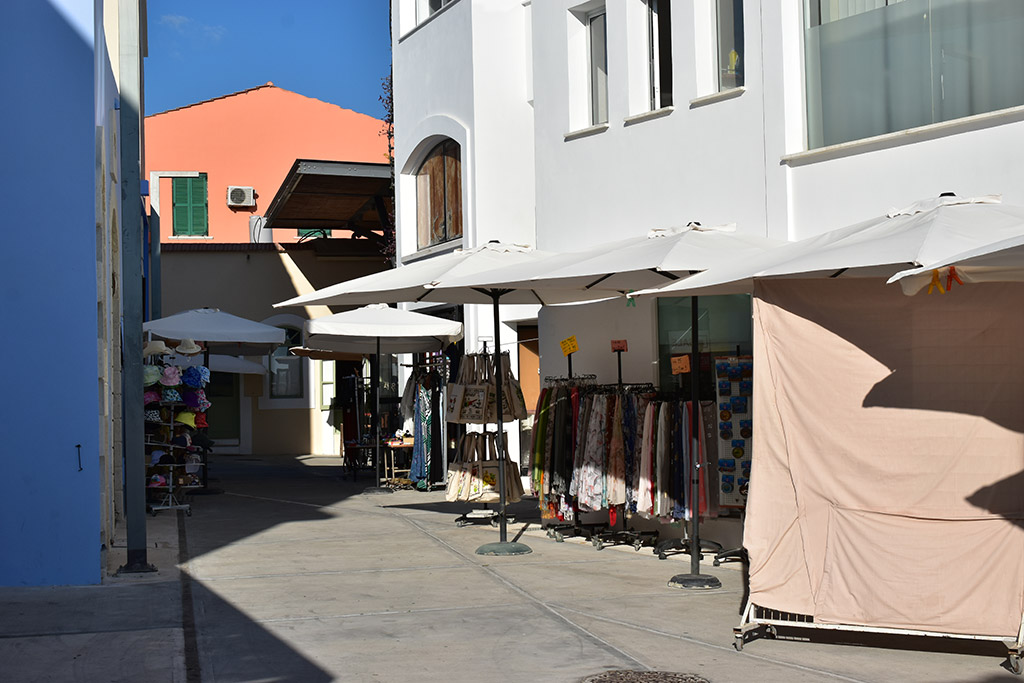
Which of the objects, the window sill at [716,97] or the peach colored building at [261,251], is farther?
the peach colored building at [261,251]

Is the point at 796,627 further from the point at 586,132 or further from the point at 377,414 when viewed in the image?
the point at 377,414

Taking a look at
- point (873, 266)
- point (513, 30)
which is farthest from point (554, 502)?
point (513, 30)

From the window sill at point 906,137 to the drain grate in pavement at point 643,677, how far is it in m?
4.15

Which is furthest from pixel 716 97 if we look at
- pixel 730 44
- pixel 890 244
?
pixel 890 244

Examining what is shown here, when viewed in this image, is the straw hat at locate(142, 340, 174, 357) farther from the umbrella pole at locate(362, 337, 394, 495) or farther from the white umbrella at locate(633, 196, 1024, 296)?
the white umbrella at locate(633, 196, 1024, 296)

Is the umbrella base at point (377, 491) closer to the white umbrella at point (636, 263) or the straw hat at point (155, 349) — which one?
the straw hat at point (155, 349)

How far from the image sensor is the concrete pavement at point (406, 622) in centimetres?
613

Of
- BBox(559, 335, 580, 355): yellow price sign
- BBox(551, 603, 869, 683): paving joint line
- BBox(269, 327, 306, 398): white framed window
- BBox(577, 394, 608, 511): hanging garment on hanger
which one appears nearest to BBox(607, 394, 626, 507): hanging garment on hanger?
BBox(577, 394, 608, 511): hanging garment on hanger

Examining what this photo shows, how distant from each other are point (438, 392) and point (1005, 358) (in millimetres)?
10586

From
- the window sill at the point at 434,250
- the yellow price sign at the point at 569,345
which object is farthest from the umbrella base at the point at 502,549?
the window sill at the point at 434,250

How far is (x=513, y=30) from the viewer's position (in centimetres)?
1545

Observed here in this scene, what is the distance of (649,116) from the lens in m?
10.7

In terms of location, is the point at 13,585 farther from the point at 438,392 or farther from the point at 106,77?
the point at 438,392

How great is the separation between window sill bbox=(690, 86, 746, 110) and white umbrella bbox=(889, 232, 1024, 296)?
375 centimetres
